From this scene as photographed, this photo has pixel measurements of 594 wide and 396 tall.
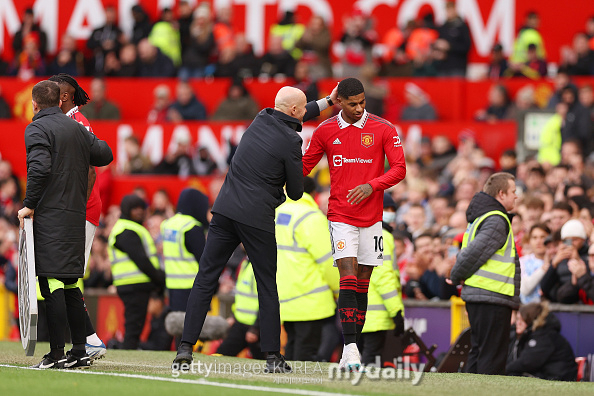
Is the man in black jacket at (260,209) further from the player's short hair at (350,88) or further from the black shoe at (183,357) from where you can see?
the player's short hair at (350,88)

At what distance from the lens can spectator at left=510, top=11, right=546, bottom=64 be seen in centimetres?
2173

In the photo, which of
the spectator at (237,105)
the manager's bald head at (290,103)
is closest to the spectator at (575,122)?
the spectator at (237,105)

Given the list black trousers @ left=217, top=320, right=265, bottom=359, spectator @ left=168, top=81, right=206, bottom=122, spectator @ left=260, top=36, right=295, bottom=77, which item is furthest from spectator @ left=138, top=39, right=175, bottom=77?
black trousers @ left=217, top=320, right=265, bottom=359

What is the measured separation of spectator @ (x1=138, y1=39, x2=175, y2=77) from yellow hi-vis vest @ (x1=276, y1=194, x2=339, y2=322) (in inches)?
455

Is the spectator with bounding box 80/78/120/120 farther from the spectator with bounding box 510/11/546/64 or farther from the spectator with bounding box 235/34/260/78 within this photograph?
the spectator with bounding box 510/11/546/64

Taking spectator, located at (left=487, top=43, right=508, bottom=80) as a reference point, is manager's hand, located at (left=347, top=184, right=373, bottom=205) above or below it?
below

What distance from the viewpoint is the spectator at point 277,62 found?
852 inches

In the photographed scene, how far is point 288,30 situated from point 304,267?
12.2 m

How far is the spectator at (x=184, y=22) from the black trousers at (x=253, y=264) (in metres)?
14.8

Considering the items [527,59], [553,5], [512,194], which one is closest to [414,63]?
[527,59]

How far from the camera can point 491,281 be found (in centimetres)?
1060

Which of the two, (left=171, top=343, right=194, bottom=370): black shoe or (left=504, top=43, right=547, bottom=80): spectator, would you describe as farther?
(left=504, top=43, right=547, bottom=80): spectator

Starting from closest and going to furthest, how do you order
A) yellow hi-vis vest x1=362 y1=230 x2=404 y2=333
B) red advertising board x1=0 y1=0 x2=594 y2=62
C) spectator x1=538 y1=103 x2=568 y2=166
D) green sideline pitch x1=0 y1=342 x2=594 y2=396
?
green sideline pitch x1=0 y1=342 x2=594 y2=396 → yellow hi-vis vest x1=362 y1=230 x2=404 y2=333 → spectator x1=538 y1=103 x2=568 y2=166 → red advertising board x1=0 y1=0 x2=594 y2=62

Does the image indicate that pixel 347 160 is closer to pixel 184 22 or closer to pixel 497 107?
pixel 497 107
